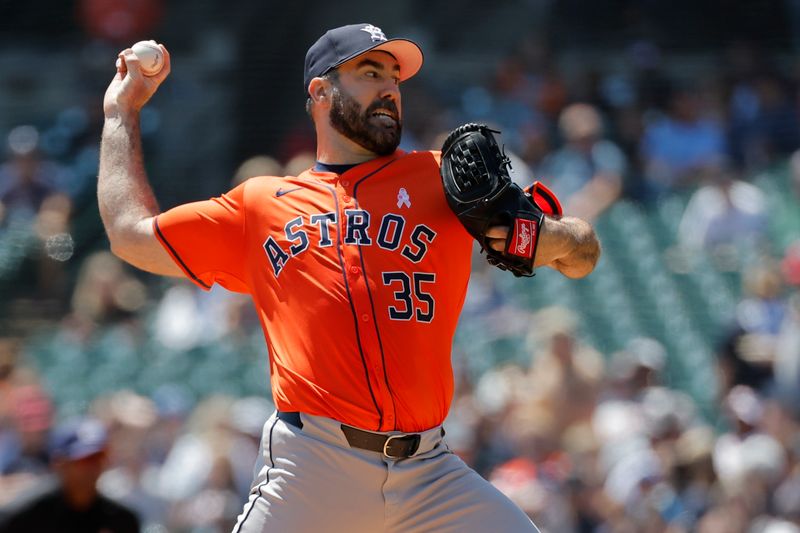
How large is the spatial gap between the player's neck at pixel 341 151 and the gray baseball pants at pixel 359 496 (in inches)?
28.8

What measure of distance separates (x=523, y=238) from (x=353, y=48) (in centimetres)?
72

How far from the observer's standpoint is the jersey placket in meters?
3.14

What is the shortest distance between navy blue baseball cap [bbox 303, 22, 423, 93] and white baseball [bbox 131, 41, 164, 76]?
0.42m

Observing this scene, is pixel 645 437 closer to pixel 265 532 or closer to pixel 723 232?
pixel 723 232

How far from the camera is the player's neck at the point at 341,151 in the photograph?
11.4 ft

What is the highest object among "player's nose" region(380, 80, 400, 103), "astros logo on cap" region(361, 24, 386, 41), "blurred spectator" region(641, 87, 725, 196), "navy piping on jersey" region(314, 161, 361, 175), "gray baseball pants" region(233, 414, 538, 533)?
"astros logo on cap" region(361, 24, 386, 41)

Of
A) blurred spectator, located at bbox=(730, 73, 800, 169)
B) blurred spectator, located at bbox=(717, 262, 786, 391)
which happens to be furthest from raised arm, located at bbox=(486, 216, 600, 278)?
blurred spectator, located at bbox=(730, 73, 800, 169)

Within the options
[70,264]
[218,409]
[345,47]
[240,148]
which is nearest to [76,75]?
[240,148]

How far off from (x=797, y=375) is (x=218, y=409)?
10.6 feet

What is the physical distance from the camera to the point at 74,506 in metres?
4.53

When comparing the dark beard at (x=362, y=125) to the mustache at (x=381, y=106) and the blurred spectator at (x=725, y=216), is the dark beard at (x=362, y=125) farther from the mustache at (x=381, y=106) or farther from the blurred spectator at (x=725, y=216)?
the blurred spectator at (x=725, y=216)

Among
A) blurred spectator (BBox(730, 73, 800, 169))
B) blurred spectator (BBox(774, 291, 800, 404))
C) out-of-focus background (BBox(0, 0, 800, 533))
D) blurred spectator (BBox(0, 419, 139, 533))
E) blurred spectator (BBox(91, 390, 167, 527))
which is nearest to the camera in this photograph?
blurred spectator (BBox(0, 419, 139, 533))

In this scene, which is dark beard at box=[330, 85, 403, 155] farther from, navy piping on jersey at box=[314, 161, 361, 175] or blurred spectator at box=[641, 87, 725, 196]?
blurred spectator at box=[641, 87, 725, 196]

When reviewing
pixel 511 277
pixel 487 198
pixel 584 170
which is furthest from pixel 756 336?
pixel 487 198
